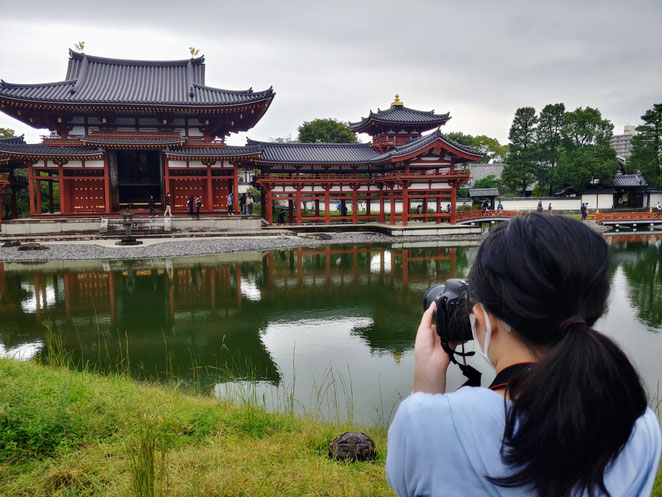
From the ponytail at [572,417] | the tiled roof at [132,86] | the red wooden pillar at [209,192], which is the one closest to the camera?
the ponytail at [572,417]

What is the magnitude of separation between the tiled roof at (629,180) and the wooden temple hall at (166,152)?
16598mm

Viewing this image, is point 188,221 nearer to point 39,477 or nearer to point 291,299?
point 291,299

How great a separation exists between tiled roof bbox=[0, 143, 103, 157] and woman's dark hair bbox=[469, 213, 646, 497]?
21747 millimetres

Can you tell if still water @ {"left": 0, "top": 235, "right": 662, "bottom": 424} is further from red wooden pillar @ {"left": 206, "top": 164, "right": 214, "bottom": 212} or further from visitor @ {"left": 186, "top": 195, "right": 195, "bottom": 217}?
red wooden pillar @ {"left": 206, "top": 164, "right": 214, "bottom": 212}

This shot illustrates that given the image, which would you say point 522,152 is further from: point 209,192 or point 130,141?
point 130,141

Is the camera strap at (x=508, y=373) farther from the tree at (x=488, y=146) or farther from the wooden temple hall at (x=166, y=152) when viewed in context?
the tree at (x=488, y=146)

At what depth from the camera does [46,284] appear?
31.7 feet

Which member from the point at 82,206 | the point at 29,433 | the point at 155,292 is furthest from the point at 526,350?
the point at 82,206

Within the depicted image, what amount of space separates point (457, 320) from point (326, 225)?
2192 centimetres

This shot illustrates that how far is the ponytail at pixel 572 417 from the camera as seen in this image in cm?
80

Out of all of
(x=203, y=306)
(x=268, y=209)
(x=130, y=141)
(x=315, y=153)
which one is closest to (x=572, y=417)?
(x=203, y=306)

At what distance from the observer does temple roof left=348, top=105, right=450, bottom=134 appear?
2512 cm

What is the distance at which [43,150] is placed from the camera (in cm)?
1906

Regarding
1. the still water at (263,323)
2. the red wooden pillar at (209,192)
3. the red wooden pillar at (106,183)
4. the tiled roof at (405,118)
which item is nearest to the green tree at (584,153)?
the tiled roof at (405,118)
